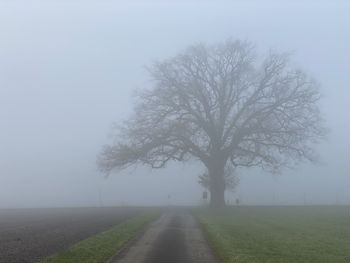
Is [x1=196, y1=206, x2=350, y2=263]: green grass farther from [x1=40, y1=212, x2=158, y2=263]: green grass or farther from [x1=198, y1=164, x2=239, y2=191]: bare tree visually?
[x1=198, y1=164, x2=239, y2=191]: bare tree

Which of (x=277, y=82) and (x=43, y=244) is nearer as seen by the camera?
(x=43, y=244)

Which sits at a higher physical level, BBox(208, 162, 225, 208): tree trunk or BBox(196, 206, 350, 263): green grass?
BBox(208, 162, 225, 208): tree trunk

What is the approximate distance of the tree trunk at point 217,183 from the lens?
61906 millimetres

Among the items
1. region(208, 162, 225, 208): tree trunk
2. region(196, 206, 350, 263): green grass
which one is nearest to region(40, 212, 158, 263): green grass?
region(196, 206, 350, 263): green grass

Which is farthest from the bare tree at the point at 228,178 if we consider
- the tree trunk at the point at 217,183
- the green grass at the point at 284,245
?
the green grass at the point at 284,245

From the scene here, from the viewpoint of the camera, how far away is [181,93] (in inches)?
2357

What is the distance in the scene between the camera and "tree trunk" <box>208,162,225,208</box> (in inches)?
2437

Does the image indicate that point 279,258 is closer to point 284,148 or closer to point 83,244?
point 83,244

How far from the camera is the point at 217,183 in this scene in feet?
205

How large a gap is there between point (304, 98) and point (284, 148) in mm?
5187

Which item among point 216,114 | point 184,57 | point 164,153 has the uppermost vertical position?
point 184,57

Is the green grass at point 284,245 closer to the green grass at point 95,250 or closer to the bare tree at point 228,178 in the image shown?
the green grass at point 95,250

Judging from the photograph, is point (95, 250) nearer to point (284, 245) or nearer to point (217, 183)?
point (284, 245)

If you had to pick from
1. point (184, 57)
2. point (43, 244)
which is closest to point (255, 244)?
point (43, 244)
